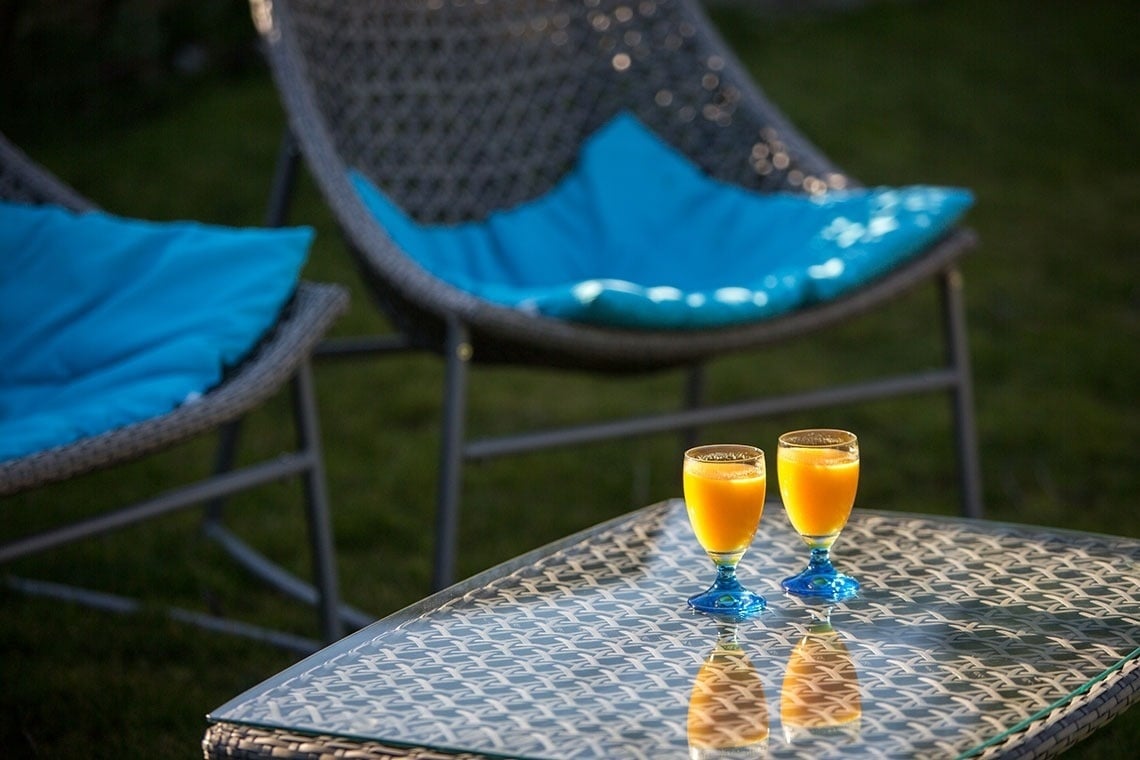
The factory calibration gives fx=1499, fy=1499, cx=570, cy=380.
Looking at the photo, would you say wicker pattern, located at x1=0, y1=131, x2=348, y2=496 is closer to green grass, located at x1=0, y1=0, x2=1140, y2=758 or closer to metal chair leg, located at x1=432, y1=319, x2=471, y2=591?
metal chair leg, located at x1=432, y1=319, x2=471, y2=591

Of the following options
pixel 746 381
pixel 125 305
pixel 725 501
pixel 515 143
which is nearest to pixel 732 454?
pixel 725 501

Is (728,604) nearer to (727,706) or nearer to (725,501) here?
(725,501)

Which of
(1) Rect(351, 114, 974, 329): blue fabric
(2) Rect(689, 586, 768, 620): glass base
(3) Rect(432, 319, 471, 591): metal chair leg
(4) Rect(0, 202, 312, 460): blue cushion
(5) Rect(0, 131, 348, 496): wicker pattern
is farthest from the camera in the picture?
(1) Rect(351, 114, 974, 329): blue fabric

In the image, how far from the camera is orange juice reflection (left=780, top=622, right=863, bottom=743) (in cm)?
95

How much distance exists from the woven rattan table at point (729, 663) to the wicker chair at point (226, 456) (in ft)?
1.64

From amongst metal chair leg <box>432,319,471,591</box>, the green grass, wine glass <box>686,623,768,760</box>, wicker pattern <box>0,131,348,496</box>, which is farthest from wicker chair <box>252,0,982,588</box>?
wine glass <box>686,623,768,760</box>

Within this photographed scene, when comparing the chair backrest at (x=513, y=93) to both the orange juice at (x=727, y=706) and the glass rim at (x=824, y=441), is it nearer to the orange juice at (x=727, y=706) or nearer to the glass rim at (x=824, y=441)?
the glass rim at (x=824, y=441)

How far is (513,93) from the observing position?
2656mm

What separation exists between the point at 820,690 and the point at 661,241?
62.8 inches

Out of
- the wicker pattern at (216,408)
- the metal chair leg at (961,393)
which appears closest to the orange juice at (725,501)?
the wicker pattern at (216,408)

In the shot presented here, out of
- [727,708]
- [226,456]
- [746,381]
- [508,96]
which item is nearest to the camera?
[727,708]

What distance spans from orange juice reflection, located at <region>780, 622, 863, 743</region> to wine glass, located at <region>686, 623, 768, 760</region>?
0.7 inches

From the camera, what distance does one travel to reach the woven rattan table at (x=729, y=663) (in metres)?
0.94

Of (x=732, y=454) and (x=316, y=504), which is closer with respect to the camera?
(x=732, y=454)
